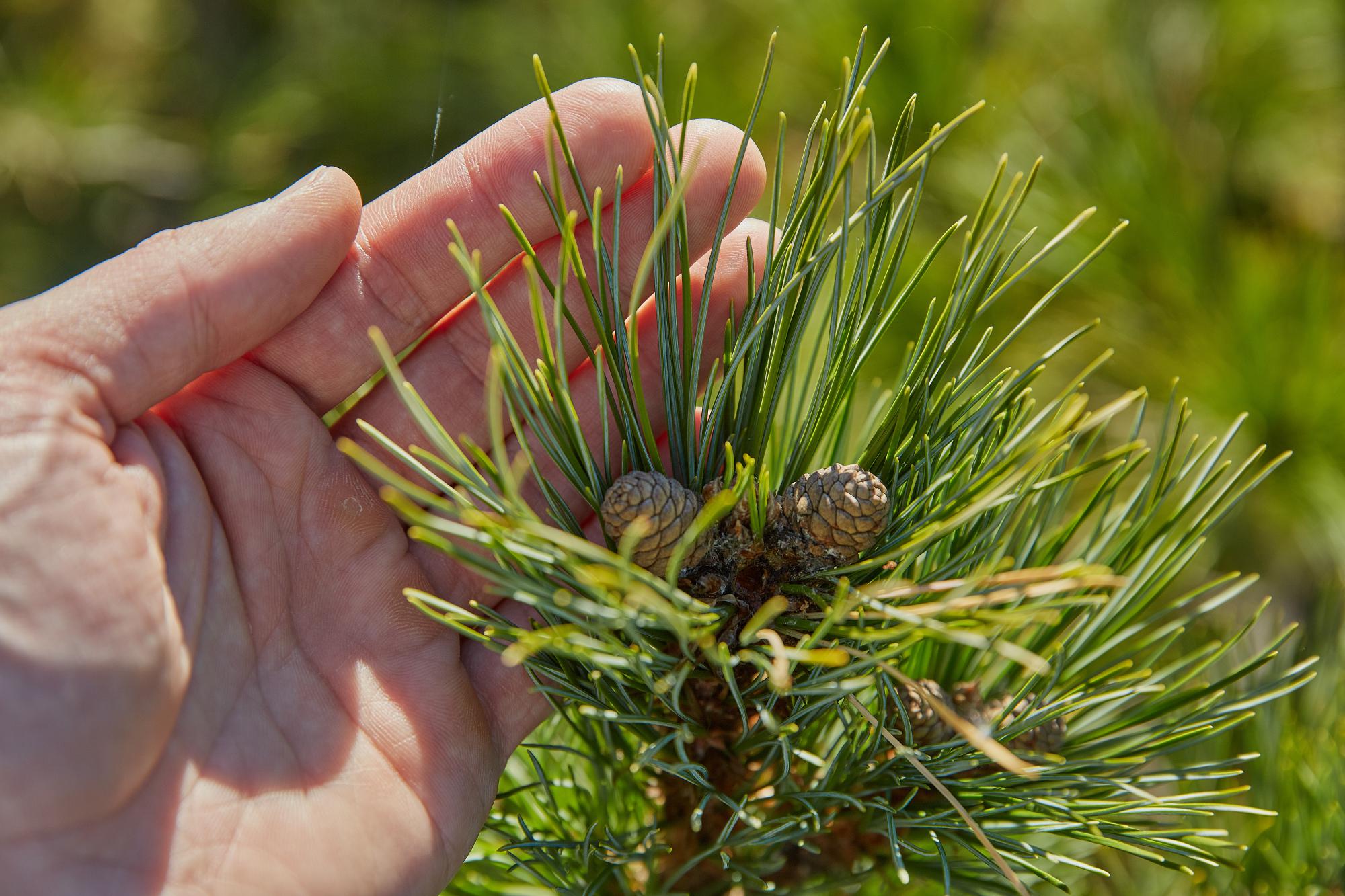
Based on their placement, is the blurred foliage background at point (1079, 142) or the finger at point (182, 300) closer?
the finger at point (182, 300)

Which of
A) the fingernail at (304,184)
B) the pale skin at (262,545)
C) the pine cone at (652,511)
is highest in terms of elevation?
the fingernail at (304,184)

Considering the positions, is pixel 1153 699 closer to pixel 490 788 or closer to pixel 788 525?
pixel 788 525

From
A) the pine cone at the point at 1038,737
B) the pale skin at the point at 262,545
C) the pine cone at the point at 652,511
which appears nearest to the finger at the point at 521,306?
the pale skin at the point at 262,545

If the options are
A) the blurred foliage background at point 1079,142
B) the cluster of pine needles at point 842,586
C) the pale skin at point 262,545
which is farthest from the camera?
the blurred foliage background at point 1079,142

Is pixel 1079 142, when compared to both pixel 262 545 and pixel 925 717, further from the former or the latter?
pixel 262 545

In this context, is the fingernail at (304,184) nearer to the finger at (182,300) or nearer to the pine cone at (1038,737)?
the finger at (182,300)

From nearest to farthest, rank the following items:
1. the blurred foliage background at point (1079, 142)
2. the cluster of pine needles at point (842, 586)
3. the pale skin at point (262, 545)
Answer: the cluster of pine needles at point (842, 586) < the pale skin at point (262, 545) < the blurred foliage background at point (1079, 142)
